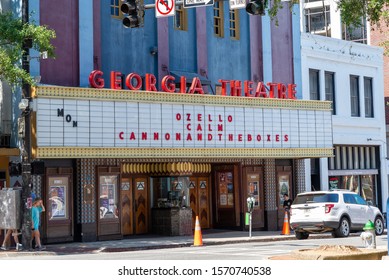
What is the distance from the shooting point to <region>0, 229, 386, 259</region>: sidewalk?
2741 cm

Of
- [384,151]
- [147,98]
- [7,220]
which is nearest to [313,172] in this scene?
[384,151]

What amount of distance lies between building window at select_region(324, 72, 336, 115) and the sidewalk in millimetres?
8595

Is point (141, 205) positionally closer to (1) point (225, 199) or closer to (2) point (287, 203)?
(1) point (225, 199)

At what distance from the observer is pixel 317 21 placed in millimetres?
77188

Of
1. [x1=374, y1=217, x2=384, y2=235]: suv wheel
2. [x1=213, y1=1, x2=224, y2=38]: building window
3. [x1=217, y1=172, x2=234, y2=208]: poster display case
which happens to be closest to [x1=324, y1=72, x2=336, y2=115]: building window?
[x1=213, y1=1, x2=224, y2=38]: building window

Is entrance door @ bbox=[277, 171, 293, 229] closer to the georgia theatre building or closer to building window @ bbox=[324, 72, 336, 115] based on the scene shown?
the georgia theatre building

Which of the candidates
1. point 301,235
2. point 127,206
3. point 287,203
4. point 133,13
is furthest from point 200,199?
point 133,13

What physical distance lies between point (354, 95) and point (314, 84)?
3459 mm

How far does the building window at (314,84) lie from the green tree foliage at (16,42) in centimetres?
1799

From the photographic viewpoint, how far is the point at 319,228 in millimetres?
31453

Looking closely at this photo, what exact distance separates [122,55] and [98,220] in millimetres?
6621

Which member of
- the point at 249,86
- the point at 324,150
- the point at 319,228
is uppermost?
the point at 249,86
